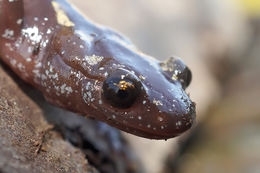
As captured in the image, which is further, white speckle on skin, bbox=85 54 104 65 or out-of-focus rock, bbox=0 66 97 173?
white speckle on skin, bbox=85 54 104 65

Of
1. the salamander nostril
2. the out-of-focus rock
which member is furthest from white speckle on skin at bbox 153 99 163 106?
the out-of-focus rock

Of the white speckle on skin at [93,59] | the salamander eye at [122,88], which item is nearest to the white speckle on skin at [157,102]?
the salamander eye at [122,88]

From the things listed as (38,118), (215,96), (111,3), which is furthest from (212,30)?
(38,118)

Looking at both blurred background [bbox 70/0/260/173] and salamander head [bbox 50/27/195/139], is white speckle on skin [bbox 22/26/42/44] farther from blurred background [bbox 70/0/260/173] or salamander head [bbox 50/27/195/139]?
blurred background [bbox 70/0/260/173]

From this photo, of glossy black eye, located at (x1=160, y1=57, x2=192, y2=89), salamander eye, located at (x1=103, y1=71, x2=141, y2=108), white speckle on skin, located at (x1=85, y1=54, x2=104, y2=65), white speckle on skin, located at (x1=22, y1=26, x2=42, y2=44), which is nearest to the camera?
salamander eye, located at (x1=103, y1=71, x2=141, y2=108)

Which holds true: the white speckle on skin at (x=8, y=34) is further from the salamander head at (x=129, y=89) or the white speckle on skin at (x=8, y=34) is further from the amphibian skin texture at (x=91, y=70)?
the salamander head at (x=129, y=89)

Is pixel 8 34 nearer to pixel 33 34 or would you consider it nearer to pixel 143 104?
pixel 33 34

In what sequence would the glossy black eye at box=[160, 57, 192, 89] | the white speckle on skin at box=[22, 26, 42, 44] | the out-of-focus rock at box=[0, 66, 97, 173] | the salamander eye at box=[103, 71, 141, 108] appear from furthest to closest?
the white speckle on skin at box=[22, 26, 42, 44], the glossy black eye at box=[160, 57, 192, 89], the salamander eye at box=[103, 71, 141, 108], the out-of-focus rock at box=[0, 66, 97, 173]
